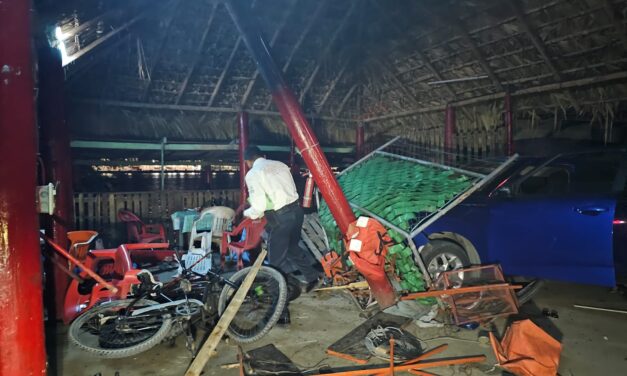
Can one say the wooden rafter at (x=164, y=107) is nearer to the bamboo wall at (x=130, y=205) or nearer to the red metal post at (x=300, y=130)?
the bamboo wall at (x=130, y=205)

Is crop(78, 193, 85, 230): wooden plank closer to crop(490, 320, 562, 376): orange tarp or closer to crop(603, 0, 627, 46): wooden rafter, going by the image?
crop(490, 320, 562, 376): orange tarp

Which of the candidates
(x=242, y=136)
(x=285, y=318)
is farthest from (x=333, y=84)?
(x=285, y=318)

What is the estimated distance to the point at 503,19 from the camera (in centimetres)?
608

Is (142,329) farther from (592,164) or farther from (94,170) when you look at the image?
(94,170)

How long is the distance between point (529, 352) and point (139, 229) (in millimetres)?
7389

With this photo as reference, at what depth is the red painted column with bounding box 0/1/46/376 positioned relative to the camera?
2.03 metres

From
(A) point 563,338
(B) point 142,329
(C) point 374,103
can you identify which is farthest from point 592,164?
(C) point 374,103

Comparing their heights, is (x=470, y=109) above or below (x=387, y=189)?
above

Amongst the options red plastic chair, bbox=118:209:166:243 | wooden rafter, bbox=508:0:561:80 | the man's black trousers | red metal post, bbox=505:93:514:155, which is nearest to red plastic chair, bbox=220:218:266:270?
the man's black trousers

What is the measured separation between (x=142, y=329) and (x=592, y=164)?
5468 mm

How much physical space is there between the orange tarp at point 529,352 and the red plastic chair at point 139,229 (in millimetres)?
5917

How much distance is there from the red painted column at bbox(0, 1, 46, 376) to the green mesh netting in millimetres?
3227

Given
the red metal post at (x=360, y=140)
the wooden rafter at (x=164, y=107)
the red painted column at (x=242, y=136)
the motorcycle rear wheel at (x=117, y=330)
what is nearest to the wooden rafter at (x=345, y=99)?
the red metal post at (x=360, y=140)

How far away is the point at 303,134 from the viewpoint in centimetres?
441
